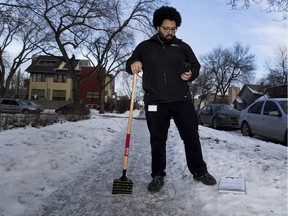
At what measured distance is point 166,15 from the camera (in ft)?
15.0

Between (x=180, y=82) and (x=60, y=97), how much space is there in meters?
65.6

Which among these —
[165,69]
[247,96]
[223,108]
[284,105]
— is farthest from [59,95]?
[165,69]

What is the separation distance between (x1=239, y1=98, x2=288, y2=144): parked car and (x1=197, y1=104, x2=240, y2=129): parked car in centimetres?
307

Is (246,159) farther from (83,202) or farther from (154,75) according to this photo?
(83,202)

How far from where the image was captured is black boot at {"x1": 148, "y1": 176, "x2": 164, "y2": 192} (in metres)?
4.42

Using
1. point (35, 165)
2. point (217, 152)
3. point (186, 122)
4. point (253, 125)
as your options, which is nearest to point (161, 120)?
point (186, 122)

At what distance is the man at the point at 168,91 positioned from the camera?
14.7 ft

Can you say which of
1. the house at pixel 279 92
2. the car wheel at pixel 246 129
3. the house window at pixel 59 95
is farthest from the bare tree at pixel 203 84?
the car wheel at pixel 246 129

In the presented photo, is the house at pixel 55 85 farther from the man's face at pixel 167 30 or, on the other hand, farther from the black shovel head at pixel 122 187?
the black shovel head at pixel 122 187

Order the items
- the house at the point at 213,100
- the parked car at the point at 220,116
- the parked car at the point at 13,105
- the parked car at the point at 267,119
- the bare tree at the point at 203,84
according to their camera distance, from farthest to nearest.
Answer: the house at the point at 213,100 < the bare tree at the point at 203,84 < the parked car at the point at 13,105 < the parked car at the point at 220,116 < the parked car at the point at 267,119

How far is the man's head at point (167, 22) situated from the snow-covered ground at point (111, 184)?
1.89 meters

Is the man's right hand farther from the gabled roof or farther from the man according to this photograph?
the gabled roof

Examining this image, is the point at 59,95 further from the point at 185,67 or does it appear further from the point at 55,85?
the point at 185,67

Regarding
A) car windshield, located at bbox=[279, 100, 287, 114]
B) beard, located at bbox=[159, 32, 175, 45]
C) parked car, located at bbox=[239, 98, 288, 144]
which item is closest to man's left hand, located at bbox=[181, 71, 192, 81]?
beard, located at bbox=[159, 32, 175, 45]
